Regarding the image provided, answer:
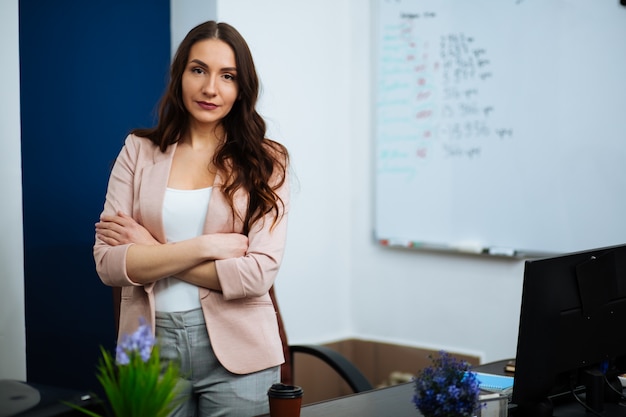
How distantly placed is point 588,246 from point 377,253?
3.68 feet

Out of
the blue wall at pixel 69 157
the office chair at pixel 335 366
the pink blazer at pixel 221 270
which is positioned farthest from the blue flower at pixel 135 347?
the blue wall at pixel 69 157

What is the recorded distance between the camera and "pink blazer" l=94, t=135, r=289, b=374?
2.04 meters

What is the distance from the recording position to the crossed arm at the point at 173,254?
2.03 m

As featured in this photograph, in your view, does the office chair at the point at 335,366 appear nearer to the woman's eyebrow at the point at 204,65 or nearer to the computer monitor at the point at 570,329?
the computer monitor at the point at 570,329

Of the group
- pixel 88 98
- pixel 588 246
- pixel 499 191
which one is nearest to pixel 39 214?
pixel 88 98

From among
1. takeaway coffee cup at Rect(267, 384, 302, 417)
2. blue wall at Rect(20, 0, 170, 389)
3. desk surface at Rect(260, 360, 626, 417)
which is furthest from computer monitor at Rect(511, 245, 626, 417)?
blue wall at Rect(20, 0, 170, 389)

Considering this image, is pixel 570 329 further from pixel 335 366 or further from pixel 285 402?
pixel 335 366

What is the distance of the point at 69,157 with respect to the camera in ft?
10.2

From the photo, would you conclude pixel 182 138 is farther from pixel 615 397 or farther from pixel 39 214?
pixel 615 397

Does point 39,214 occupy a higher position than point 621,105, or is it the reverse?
point 621,105

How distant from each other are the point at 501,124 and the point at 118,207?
76.7 inches

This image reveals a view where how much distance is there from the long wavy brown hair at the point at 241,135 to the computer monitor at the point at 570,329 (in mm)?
774

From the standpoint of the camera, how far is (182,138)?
2.28 m

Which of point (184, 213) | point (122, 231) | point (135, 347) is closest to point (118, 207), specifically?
point (122, 231)
